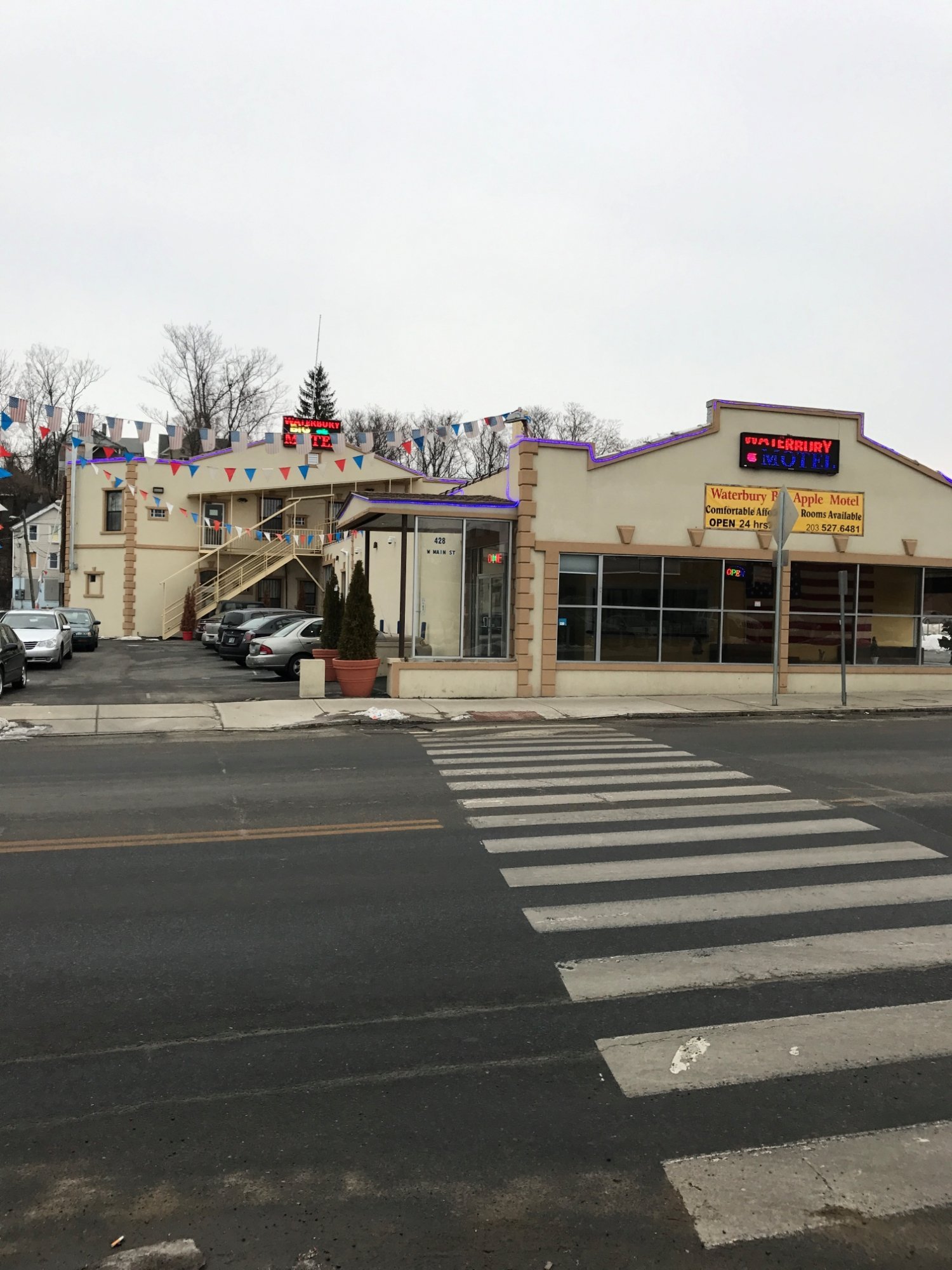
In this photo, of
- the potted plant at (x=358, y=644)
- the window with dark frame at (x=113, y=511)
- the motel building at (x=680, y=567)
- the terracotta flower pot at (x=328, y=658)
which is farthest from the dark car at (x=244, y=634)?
the window with dark frame at (x=113, y=511)

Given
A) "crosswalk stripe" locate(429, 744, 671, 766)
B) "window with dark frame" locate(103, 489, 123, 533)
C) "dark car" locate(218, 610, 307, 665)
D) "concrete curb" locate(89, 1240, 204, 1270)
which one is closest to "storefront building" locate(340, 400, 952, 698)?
"dark car" locate(218, 610, 307, 665)

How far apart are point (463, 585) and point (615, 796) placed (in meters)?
10.6

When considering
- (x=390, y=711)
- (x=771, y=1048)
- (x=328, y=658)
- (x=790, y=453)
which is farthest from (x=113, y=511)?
(x=771, y=1048)

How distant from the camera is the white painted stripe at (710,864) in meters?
6.60

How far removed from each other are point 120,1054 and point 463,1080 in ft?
4.92

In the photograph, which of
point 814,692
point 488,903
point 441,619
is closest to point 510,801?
point 488,903

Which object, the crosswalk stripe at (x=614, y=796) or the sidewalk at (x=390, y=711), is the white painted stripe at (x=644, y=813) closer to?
the crosswalk stripe at (x=614, y=796)

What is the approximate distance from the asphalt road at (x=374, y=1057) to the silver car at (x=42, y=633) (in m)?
18.2

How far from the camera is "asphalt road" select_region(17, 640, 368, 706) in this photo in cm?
1827

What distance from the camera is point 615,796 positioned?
9.23 metres

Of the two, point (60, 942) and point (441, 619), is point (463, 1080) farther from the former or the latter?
point (441, 619)

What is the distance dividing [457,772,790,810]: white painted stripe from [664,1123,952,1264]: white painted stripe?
17.6 feet

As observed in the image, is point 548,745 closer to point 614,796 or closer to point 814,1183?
point 614,796

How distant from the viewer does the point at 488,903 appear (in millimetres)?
6078
